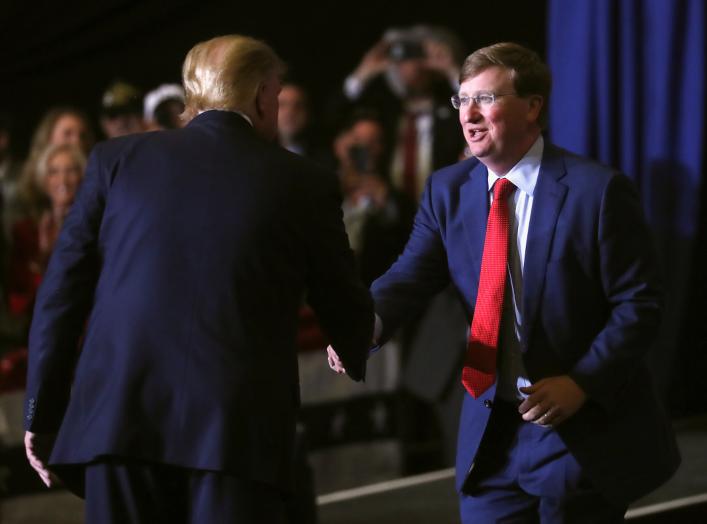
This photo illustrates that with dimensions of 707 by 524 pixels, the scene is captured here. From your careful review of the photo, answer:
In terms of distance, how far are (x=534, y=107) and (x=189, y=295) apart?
0.70 metres

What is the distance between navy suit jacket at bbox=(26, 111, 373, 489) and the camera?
1.57 m

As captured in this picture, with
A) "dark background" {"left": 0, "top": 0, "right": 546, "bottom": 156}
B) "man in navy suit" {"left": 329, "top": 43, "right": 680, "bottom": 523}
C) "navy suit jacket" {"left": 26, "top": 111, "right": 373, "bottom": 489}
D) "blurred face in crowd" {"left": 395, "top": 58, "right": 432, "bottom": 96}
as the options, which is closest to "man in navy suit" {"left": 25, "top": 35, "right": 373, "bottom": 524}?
"navy suit jacket" {"left": 26, "top": 111, "right": 373, "bottom": 489}

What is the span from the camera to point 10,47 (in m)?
3.13

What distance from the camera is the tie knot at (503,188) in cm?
192

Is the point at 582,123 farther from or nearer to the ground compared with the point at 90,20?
nearer to the ground

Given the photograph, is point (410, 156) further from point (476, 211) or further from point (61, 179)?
point (476, 211)

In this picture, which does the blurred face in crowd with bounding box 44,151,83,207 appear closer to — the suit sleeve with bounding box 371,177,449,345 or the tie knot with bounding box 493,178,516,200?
the suit sleeve with bounding box 371,177,449,345

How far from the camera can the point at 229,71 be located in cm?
163

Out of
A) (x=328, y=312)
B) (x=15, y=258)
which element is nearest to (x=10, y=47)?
(x=15, y=258)

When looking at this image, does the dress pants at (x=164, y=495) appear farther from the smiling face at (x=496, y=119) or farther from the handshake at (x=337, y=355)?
the smiling face at (x=496, y=119)

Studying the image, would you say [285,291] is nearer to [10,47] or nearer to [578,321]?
[578,321]

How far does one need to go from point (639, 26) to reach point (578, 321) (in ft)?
8.24

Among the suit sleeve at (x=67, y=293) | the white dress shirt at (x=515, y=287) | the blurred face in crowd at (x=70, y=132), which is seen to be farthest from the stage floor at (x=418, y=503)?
the suit sleeve at (x=67, y=293)

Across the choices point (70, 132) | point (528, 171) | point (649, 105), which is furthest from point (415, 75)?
point (528, 171)
